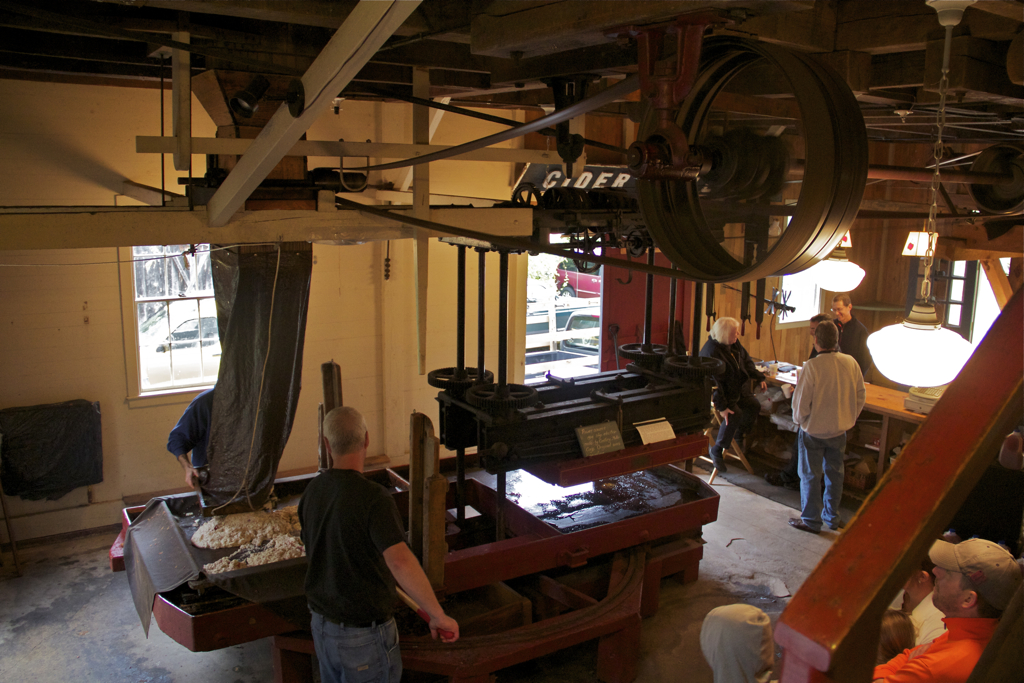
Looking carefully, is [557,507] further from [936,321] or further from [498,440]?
[936,321]

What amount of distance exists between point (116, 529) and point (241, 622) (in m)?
3.30

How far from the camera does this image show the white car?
620 centimetres

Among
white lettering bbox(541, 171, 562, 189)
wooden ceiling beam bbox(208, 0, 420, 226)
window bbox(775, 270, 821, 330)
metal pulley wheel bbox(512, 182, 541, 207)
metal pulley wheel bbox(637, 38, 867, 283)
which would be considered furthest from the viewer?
window bbox(775, 270, 821, 330)

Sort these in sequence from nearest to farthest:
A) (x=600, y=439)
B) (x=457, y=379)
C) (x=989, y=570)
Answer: (x=989, y=570) < (x=600, y=439) < (x=457, y=379)

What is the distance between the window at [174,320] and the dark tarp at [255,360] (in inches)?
95.4

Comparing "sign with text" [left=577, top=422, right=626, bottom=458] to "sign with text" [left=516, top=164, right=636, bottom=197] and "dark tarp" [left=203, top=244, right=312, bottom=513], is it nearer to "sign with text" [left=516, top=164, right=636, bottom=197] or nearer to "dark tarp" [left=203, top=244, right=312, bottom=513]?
"dark tarp" [left=203, top=244, right=312, bottom=513]

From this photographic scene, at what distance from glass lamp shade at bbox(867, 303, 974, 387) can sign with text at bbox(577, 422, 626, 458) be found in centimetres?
177

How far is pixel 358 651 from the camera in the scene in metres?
2.99

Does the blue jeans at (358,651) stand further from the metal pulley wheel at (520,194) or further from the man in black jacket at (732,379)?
the man in black jacket at (732,379)

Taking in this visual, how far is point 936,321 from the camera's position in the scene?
282 cm

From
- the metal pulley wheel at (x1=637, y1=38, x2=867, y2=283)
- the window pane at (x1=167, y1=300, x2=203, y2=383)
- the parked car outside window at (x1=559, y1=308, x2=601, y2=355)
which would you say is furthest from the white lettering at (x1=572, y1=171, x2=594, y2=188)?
the metal pulley wheel at (x1=637, y1=38, x2=867, y2=283)

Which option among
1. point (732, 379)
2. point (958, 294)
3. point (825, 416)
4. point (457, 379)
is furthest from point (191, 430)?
point (958, 294)

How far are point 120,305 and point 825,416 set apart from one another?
19.0 ft

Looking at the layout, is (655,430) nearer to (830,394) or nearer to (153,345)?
(830,394)
